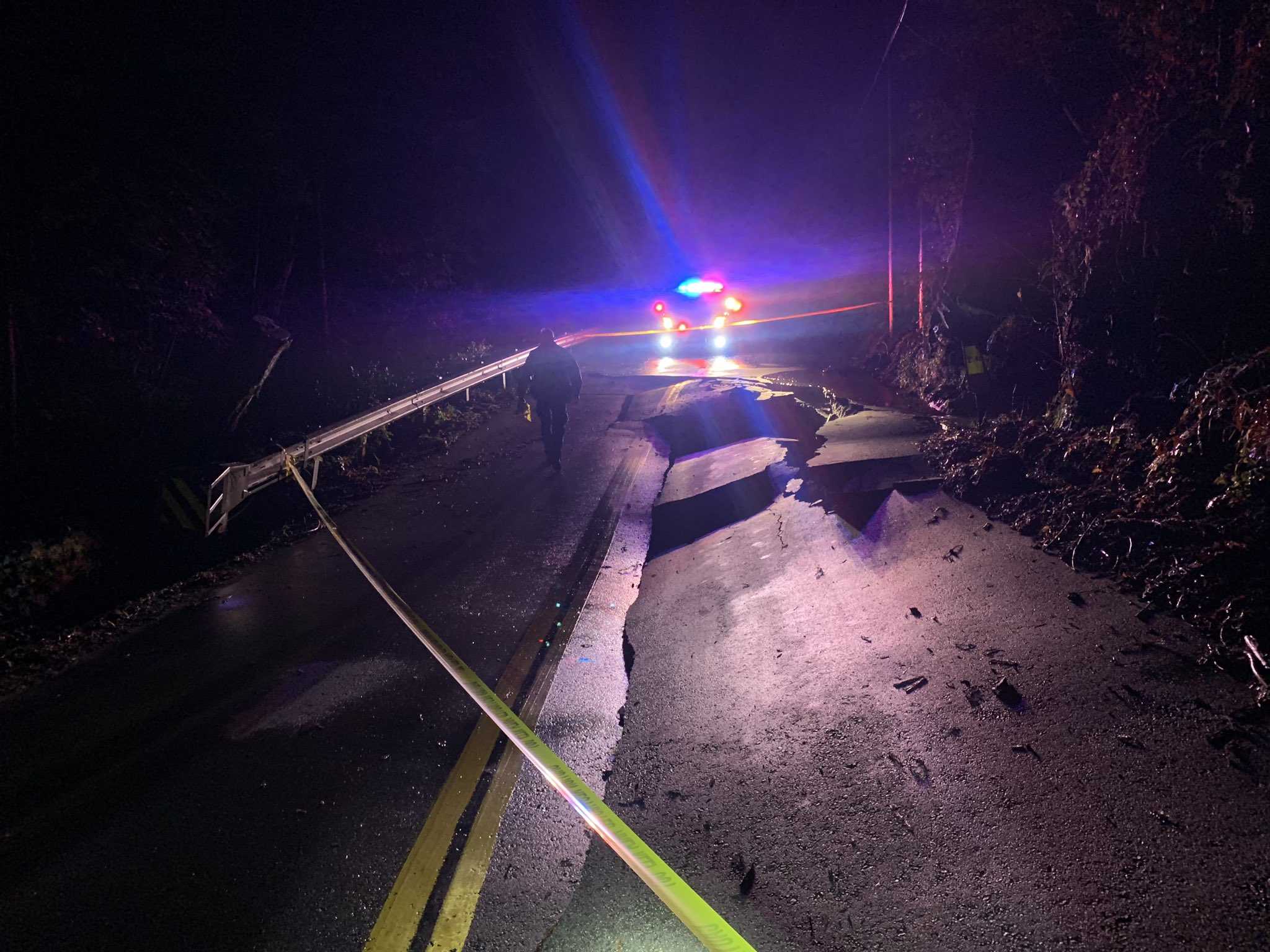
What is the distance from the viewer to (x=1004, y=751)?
3.46m

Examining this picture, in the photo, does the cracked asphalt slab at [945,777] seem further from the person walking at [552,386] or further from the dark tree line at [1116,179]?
the person walking at [552,386]

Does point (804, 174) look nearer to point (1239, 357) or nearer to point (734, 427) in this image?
point (734, 427)

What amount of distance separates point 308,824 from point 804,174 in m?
36.7

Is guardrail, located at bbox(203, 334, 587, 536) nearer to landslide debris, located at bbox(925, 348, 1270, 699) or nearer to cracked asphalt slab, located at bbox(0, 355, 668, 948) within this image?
cracked asphalt slab, located at bbox(0, 355, 668, 948)

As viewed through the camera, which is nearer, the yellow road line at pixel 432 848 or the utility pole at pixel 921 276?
the yellow road line at pixel 432 848

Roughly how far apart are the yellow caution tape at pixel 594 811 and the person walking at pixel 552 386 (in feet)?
17.7

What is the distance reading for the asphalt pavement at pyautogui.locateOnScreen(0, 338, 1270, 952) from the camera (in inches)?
109

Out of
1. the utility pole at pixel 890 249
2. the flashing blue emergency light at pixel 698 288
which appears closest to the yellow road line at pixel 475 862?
the utility pole at pixel 890 249

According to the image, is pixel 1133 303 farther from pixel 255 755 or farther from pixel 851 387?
pixel 255 755

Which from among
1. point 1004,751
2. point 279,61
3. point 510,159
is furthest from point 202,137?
point 510,159

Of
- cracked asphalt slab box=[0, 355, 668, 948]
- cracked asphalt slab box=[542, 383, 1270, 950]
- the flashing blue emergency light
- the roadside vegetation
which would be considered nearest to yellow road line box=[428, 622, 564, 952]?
cracked asphalt slab box=[0, 355, 668, 948]

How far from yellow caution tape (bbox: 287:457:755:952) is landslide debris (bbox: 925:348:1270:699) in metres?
2.87

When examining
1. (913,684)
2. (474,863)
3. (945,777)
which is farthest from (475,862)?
(913,684)

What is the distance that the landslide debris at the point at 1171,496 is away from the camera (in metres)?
4.04
